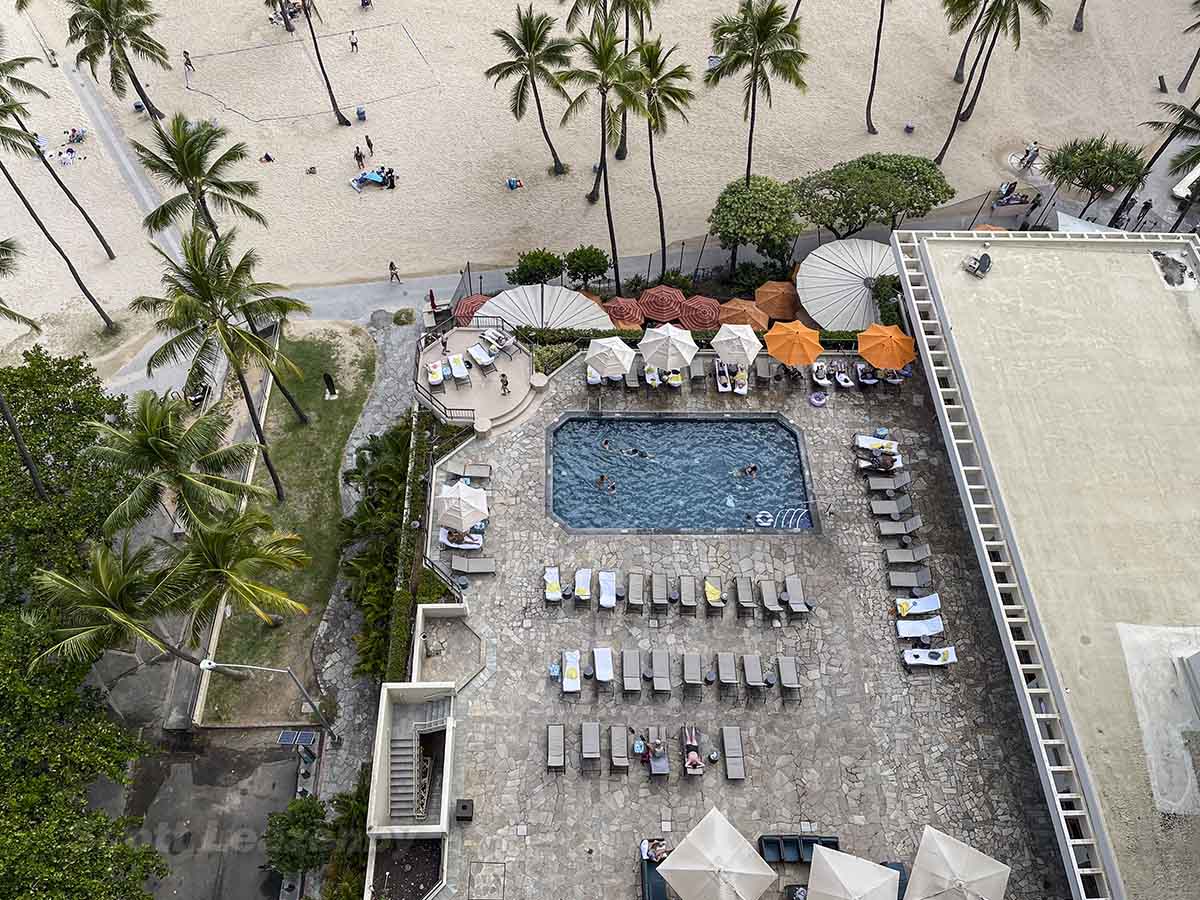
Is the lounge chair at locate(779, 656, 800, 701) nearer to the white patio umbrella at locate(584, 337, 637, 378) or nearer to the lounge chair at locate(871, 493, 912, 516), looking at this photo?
the lounge chair at locate(871, 493, 912, 516)

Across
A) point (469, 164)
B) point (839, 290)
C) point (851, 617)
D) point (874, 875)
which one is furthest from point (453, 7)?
point (874, 875)

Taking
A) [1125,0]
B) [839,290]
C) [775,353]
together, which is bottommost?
[775,353]

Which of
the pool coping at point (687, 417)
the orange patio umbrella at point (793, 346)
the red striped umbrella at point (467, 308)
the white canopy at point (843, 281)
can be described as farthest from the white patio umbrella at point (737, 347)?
the red striped umbrella at point (467, 308)

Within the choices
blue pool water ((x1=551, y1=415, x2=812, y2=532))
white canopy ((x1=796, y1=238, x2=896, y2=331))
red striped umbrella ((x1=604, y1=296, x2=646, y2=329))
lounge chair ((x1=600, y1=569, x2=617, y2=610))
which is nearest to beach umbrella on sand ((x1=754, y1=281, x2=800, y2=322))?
white canopy ((x1=796, y1=238, x2=896, y2=331))

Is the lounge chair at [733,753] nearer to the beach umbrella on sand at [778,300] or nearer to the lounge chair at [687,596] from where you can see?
the lounge chair at [687,596]

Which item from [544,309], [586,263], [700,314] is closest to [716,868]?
[544,309]

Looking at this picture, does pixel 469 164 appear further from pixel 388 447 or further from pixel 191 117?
pixel 388 447
